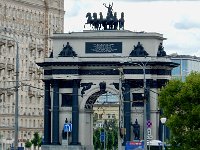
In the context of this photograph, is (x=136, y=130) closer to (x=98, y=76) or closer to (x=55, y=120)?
(x=98, y=76)

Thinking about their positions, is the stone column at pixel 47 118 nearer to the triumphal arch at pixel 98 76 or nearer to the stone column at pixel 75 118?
the triumphal arch at pixel 98 76

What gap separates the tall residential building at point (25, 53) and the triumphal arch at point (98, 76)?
25.2 m

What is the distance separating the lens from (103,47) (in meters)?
Result: 148

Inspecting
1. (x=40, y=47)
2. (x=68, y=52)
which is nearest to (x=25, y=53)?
(x=40, y=47)

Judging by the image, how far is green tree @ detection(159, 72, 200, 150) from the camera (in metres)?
111

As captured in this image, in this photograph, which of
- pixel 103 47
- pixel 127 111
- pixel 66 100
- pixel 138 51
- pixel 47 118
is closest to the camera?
pixel 138 51

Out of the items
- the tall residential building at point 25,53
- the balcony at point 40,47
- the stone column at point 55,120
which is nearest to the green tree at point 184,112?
the stone column at point 55,120

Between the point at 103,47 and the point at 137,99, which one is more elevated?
the point at 103,47


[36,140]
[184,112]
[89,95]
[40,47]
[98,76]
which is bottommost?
[36,140]

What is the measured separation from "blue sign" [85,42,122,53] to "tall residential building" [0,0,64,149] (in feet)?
83.3

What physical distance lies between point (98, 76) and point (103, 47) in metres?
3.21

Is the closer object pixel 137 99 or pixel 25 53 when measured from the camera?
pixel 137 99

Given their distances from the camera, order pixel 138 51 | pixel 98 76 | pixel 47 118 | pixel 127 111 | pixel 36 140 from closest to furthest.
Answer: pixel 138 51 < pixel 127 111 < pixel 98 76 < pixel 47 118 < pixel 36 140

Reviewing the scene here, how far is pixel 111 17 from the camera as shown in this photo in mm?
149375
